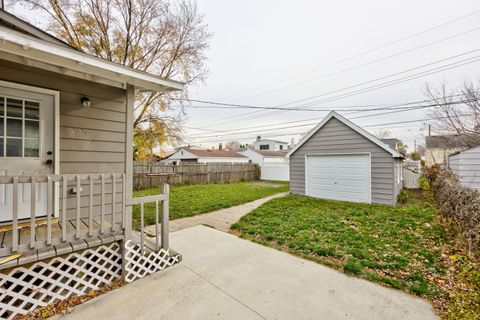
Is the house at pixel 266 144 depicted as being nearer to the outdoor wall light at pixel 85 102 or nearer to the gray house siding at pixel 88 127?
the gray house siding at pixel 88 127

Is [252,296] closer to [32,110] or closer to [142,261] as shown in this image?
[142,261]

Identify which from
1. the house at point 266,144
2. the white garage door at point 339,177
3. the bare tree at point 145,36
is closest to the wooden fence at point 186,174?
the bare tree at point 145,36

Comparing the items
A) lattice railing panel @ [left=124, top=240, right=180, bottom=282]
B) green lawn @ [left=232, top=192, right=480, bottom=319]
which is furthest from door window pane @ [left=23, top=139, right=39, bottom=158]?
green lawn @ [left=232, top=192, right=480, bottom=319]

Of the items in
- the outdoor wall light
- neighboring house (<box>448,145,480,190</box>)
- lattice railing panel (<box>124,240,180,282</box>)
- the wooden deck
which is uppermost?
the outdoor wall light

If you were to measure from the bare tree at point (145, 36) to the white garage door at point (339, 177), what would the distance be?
7.76m

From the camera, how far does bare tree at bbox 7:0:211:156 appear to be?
9727mm

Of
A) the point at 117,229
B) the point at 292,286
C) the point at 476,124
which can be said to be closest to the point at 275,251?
the point at 292,286

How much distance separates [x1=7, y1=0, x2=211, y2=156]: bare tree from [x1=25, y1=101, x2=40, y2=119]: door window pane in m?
8.76

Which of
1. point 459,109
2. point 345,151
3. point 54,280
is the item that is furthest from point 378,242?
point 459,109

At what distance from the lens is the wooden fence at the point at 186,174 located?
11906 mm

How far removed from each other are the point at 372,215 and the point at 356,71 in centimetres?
928

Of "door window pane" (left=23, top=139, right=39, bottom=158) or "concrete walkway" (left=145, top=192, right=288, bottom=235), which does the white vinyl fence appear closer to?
"concrete walkway" (left=145, top=192, right=288, bottom=235)

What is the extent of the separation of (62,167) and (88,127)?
2.30 ft

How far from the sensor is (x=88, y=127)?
131 inches
